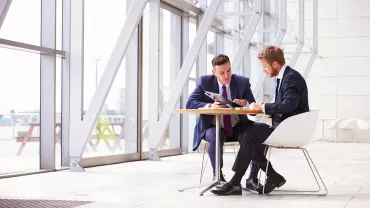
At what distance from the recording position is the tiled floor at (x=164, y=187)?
495cm

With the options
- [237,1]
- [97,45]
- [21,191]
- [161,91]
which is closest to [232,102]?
[21,191]

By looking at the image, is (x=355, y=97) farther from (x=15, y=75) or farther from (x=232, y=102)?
(x=232, y=102)

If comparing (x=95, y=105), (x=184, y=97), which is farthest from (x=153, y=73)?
(x=95, y=105)

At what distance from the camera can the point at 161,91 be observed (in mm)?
11344

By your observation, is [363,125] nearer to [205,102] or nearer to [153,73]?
[153,73]

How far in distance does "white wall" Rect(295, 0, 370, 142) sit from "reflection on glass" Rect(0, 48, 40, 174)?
40.8 ft

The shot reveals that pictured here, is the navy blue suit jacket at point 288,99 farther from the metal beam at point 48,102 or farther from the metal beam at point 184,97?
the metal beam at point 184,97

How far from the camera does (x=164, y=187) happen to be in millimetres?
6047

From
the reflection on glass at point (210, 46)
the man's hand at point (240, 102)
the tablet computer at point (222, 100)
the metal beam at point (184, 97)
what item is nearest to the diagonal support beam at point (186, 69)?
the metal beam at point (184, 97)

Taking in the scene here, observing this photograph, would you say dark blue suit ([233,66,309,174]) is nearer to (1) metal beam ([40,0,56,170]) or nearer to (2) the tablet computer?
(2) the tablet computer

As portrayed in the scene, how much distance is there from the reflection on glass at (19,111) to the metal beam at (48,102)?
61 millimetres

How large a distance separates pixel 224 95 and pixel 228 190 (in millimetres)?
873

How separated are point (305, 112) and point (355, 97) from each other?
14.2 meters

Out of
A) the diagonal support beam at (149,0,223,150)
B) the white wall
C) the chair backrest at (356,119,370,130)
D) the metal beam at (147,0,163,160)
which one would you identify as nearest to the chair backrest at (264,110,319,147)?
the diagonal support beam at (149,0,223,150)
